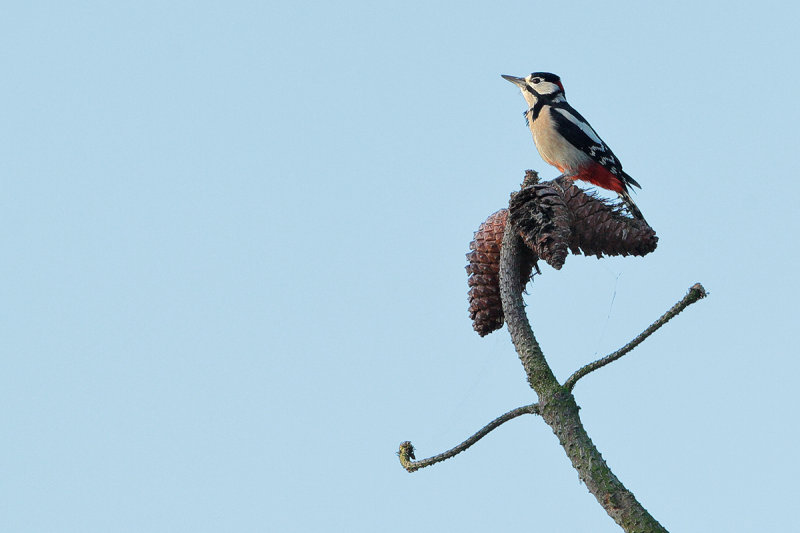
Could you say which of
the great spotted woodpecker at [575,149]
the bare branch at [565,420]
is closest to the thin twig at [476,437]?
the bare branch at [565,420]

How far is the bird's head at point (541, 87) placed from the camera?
27.5 feet

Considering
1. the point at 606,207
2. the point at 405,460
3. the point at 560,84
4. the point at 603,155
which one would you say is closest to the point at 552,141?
the point at 603,155

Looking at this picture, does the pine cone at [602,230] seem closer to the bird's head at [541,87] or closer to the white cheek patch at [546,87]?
the bird's head at [541,87]

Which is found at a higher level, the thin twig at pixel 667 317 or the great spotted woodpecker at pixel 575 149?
the great spotted woodpecker at pixel 575 149

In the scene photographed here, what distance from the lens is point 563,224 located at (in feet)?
8.05

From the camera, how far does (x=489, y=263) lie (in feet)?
8.61

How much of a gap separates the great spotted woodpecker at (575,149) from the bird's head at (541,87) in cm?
43

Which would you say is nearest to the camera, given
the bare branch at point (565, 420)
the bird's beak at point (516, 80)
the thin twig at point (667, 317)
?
the bare branch at point (565, 420)

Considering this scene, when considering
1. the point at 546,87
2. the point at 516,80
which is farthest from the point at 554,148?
the point at 516,80

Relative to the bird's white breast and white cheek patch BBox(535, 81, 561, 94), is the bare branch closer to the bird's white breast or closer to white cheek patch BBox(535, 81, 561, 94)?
the bird's white breast

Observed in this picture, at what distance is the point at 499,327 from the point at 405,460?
501mm

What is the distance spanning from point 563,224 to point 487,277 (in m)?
0.28

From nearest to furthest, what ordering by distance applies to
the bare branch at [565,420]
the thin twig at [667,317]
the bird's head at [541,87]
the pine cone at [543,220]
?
the bare branch at [565,420] → the thin twig at [667,317] → the pine cone at [543,220] → the bird's head at [541,87]


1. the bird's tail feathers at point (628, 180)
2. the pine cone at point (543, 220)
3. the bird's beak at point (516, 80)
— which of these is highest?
the bird's beak at point (516, 80)
